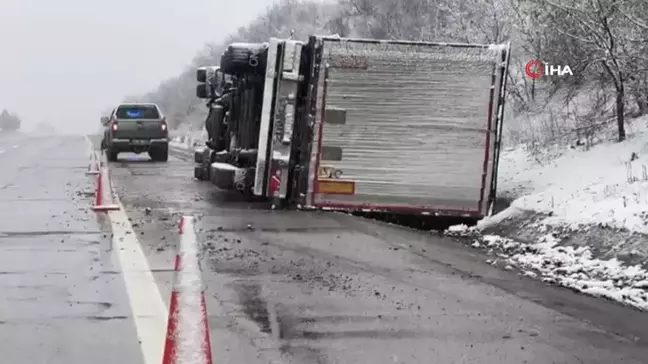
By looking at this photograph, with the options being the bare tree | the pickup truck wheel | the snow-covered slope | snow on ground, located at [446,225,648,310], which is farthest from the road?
the pickup truck wheel

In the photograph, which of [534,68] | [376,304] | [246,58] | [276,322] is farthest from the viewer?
[534,68]

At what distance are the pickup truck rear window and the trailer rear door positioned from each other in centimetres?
1689

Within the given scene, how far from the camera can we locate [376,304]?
609 cm

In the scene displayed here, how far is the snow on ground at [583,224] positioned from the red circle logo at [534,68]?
133 inches

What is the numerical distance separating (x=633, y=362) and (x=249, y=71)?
9.00 metres

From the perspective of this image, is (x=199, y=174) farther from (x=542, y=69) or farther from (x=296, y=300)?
(x=296, y=300)

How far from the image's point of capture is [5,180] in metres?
17.6

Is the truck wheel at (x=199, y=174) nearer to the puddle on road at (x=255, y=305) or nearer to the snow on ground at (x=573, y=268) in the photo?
the snow on ground at (x=573, y=268)

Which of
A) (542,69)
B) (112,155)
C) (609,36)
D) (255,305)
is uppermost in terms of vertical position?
(609,36)

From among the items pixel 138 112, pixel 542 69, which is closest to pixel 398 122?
pixel 542 69

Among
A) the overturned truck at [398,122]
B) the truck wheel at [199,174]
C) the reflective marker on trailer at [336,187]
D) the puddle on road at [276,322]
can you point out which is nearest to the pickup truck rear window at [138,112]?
the truck wheel at [199,174]

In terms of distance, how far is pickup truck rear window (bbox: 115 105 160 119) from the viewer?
86.7 feet

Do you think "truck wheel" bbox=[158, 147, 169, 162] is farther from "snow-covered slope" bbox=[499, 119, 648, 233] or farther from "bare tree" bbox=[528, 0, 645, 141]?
"bare tree" bbox=[528, 0, 645, 141]

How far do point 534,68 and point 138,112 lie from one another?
14.4 m
